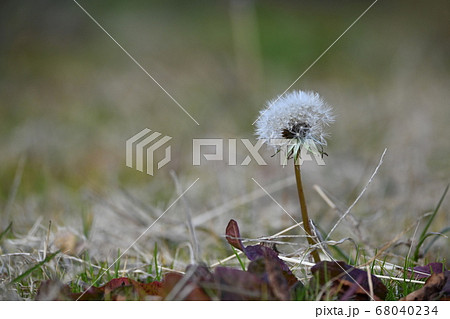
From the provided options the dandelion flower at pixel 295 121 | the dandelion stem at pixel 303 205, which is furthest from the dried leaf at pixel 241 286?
the dandelion flower at pixel 295 121

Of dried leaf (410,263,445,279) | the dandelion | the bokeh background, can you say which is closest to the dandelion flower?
the dandelion

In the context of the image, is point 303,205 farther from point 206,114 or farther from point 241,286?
point 206,114

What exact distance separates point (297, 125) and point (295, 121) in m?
0.01

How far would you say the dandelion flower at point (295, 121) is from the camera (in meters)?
1.24

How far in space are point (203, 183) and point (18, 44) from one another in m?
3.51

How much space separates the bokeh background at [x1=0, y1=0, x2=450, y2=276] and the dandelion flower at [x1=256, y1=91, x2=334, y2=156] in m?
0.26

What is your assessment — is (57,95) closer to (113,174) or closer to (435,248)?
(113,174)

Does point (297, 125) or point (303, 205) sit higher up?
point (297, 125)

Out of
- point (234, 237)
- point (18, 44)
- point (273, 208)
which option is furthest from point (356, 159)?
point (18, 44)

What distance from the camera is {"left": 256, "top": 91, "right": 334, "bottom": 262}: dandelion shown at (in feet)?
4.03

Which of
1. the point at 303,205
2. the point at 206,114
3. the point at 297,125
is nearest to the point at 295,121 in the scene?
the point at 297,125

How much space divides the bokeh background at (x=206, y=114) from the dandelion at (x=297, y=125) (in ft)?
0.73

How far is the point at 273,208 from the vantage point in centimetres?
244

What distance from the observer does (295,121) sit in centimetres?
124
